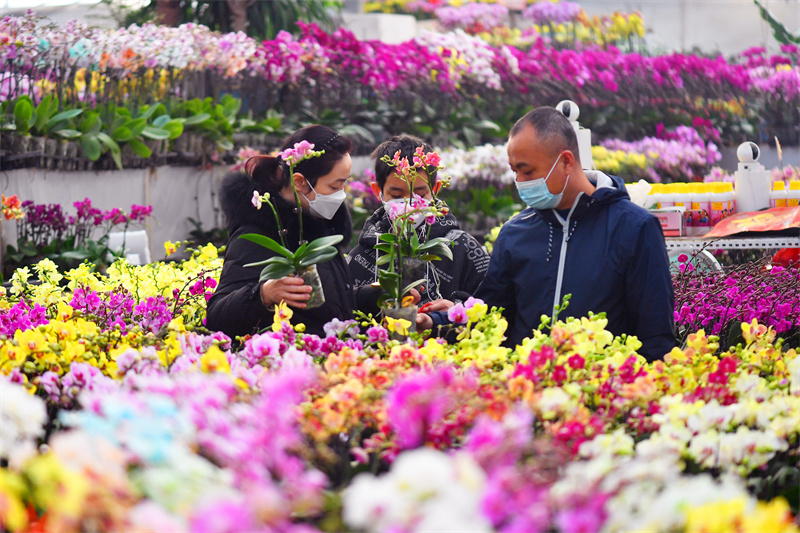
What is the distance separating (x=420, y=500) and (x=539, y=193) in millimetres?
1798

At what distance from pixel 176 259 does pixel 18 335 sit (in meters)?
5.24

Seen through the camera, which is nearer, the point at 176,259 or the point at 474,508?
the point at 474,508

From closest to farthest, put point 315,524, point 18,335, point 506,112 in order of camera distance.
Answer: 1. point 315,524
2. point 18,335
3. point 506,112

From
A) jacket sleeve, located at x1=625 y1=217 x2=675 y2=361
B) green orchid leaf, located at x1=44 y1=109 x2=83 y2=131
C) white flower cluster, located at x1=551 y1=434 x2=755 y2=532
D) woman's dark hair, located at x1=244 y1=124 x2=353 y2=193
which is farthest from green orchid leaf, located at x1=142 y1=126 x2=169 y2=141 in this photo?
white flower cluster, located at x1=551 y1=434 x2=755 y2=532

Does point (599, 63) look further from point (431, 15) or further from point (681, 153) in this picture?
point (431, 15)

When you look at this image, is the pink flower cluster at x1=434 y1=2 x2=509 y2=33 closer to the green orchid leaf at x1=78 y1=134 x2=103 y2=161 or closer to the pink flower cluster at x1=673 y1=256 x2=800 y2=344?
the green orchid leaf at x1=78 y1=134 x2=103 y2=161

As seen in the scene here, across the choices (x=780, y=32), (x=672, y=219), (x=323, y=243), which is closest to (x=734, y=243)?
(x=672, y=219)

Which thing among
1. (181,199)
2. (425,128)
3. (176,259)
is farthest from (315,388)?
(425,128)

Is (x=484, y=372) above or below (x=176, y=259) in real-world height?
above

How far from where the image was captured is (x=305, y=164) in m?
2.91

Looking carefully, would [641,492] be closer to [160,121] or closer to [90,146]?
[90,146]

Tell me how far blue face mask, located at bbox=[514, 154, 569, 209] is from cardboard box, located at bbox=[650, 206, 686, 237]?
1.61 metres

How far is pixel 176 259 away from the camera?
290 inches

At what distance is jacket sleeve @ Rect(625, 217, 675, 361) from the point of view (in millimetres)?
2525
